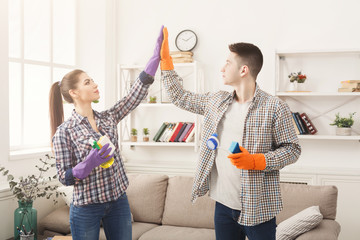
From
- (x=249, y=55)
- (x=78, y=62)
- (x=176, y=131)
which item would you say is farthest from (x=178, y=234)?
(x=78, y=62)

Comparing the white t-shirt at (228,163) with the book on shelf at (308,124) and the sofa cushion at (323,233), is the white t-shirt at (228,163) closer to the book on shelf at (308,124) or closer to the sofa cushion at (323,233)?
the sofa cushion at (323,233)

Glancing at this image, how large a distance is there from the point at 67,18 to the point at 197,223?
250 cm

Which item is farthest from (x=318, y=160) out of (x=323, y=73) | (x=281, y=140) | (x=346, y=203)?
(x=281, y=140)

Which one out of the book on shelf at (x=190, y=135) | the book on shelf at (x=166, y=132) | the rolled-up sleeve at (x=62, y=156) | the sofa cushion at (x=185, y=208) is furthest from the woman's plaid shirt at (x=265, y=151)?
the book on shelf at (x=166, y=132)

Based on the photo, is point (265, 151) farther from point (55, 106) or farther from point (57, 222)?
point (57, 222)

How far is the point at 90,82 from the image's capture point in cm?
204

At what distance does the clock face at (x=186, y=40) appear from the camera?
410 centimetres

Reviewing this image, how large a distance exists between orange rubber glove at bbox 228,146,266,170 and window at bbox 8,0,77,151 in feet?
8.30

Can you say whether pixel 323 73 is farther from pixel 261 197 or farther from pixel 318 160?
pixel 261 197

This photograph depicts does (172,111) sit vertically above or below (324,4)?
below

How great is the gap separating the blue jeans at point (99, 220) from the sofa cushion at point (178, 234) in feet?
3.52

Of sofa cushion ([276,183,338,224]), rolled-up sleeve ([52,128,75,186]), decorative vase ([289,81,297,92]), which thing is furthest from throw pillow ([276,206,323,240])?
rolled-up sleeve ([52,128,75,186])

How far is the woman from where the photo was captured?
1850mm

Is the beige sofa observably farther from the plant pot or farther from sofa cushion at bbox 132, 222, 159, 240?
the plant pot
